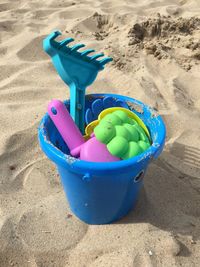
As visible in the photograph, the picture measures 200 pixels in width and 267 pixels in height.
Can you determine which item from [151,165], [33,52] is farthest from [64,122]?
[33,52]

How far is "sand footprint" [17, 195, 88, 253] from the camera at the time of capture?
1.11 meters

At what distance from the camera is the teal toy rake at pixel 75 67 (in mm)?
1072

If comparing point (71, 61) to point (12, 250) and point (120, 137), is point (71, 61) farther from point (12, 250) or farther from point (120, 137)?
point (12, 250)

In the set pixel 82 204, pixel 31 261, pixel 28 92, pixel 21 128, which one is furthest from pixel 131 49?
pixel 31 261

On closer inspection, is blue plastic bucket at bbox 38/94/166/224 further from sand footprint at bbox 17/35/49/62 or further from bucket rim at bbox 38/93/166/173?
sand footprint at bbox 17/35/49/62

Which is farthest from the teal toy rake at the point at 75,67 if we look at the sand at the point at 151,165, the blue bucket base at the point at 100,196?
the sand at the point at 151,165

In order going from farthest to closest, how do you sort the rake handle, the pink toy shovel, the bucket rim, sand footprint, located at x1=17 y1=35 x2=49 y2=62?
sand footprint, located at x1=17 y1=35 x2=49 y2=62 → the rake handle → the pink toy shovel → the bucket rim

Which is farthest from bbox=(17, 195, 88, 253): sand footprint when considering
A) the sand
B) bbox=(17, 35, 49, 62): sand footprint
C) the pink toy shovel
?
bbox=(17, 35, 49, 62): sand footprint

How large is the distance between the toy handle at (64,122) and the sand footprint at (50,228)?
0.28 metres

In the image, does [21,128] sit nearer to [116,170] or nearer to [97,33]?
[116,170]

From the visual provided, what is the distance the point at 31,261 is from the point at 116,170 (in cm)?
41

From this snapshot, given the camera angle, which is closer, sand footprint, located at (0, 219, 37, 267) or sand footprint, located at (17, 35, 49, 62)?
sand footprint, located at (0, 219, 37, 267)

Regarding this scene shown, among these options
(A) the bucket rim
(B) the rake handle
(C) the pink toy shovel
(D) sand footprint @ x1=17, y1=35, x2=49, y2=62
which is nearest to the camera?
(A) the bucket rim

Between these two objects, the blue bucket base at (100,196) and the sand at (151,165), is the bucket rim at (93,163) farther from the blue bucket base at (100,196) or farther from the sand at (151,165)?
the sand at (151,165)
